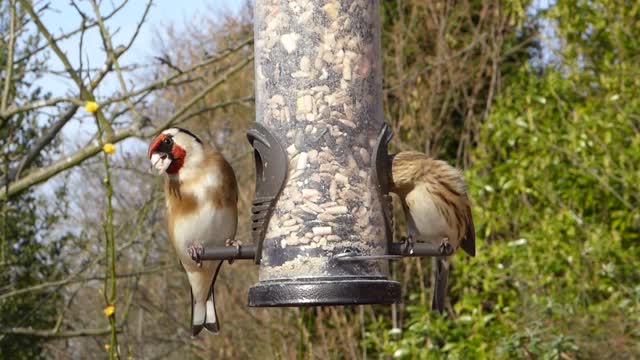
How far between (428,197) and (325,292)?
92 centimetres

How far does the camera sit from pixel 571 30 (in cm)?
955

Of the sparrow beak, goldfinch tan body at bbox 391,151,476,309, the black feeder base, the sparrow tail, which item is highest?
the sparrow beak

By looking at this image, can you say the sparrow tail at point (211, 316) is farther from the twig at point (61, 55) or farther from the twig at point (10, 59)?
the twig at point (10, 59)

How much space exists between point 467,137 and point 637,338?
3.74m

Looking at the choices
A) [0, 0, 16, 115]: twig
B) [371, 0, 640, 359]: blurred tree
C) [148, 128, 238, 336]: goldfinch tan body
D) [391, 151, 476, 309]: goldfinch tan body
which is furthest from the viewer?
[371, 0, 640, 359]: blurred tree

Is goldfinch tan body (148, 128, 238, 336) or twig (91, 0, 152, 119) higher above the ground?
twig (91, 0, 152, 119)

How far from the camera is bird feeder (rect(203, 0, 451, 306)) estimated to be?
4.29 meters

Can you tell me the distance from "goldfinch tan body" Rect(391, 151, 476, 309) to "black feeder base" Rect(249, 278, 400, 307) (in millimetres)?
611

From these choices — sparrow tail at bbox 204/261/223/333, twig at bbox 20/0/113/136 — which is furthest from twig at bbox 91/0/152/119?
sparrow tail at bbox 204/261/223/333

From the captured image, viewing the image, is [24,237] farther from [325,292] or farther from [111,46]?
[325,292]

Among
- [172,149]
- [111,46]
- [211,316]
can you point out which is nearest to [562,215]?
[111,46]

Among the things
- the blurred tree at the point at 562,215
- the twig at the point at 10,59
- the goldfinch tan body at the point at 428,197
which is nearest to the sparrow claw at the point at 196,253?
the goldfinch tan body at the point at 428,197

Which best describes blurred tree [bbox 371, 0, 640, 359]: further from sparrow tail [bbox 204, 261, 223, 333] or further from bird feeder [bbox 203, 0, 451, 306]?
bird feeder [bbox 203, 0, 451, 306]

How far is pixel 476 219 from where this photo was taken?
9461 mm
